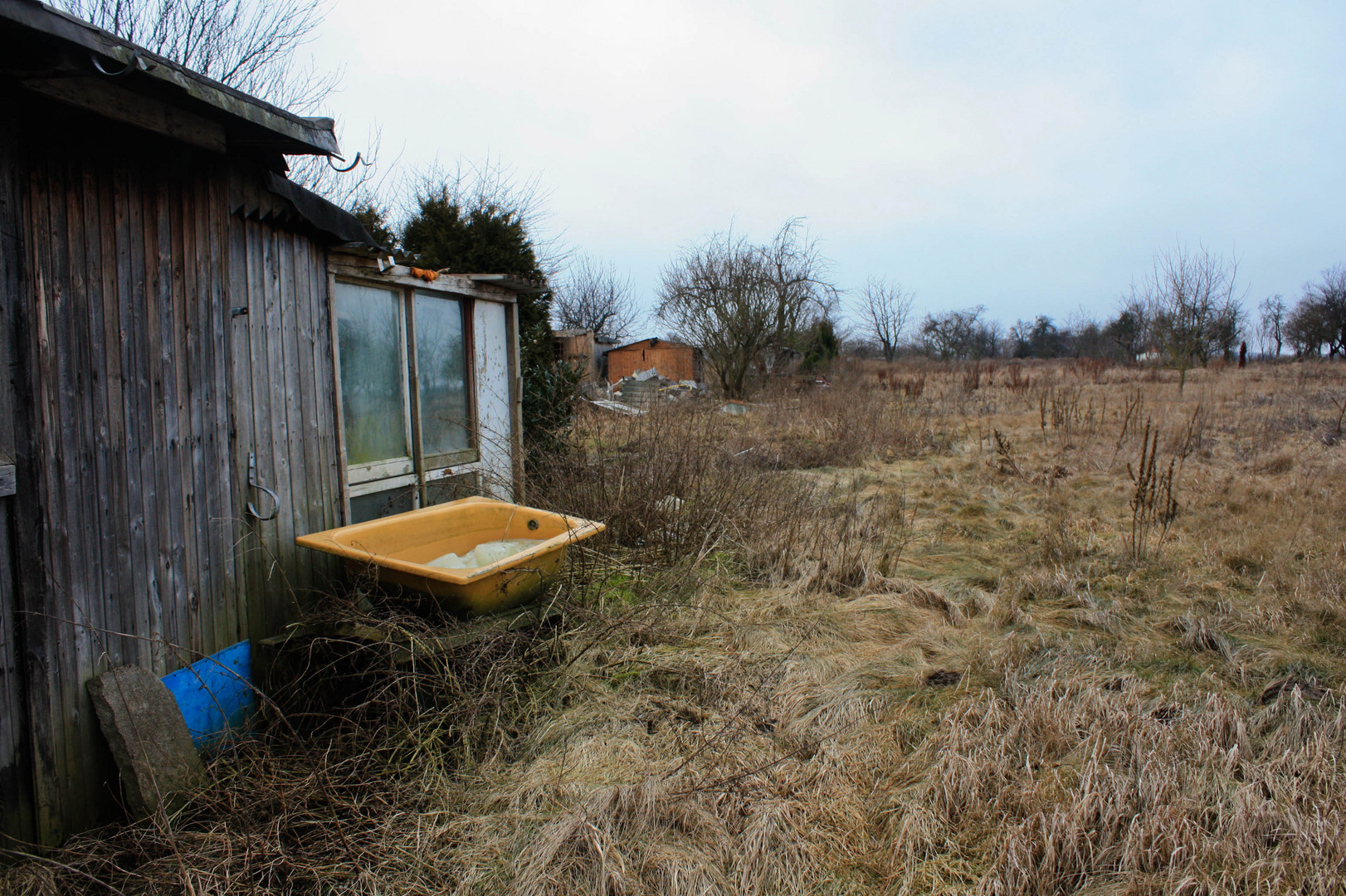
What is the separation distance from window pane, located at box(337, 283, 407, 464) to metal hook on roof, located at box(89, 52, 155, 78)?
1822mm

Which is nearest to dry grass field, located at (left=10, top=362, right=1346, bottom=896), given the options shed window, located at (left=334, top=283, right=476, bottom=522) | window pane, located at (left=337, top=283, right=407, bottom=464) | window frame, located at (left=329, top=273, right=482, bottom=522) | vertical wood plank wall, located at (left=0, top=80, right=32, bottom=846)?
vertical wood plank wall, located at (left=0, top=80, right=32, bottom=846)

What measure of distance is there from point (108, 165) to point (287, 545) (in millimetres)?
1676

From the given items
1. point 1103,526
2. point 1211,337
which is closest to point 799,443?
point 1103,526

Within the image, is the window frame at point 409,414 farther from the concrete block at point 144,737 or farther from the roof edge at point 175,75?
the concrete block at point 144,737

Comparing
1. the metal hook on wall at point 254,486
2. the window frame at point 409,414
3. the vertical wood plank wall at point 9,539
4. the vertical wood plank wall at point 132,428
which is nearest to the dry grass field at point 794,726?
the vertical wood plank wall at point 9,539

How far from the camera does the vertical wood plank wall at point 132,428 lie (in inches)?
85.3

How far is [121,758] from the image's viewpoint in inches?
89.0

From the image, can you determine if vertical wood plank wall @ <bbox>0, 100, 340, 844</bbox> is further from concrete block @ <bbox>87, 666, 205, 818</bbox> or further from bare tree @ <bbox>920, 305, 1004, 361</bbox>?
bare tree @ <bbox>920, 305, 1004, 361</bbox>

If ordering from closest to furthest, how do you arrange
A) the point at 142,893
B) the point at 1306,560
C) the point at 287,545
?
the point at 142,893 < the point at 287,545 < the point at 1306,560

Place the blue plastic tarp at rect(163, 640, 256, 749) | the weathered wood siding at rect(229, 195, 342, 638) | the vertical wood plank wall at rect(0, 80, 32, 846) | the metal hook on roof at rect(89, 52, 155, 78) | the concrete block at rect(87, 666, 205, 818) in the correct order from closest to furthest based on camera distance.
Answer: the metal hook on roof at rect(89, 52, 155, 78)
the vertical wood plank wall at rect(0, 80, 32, 846)
the concrete block at rect(87, 666, 205, 818)
the blue plastic tarp at rect(163, 640, 256, 749)
the weathered wood siding at rect(229, 195, 342, 638)

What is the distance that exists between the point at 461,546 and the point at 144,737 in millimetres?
1853

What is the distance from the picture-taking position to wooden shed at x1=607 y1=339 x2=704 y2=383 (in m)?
28.5

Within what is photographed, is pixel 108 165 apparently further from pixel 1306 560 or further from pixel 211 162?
pixel 1306 560

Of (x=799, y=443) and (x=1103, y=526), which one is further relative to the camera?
(x=799, y=443)
